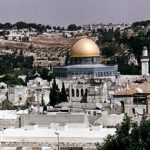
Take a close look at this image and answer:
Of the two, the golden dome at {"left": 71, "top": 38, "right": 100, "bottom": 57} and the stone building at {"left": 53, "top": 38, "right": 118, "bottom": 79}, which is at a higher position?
the golden dome at {"left": 71, "top": 38, "right": 100, "bottom": 57}

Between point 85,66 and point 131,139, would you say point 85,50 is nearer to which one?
point 85,66

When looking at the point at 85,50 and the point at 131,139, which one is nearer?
the point at 131,139

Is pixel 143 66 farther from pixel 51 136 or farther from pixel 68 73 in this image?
pixel 51 136

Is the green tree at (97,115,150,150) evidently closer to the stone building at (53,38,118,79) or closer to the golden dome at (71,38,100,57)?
the stone building at (53,38,118,79)

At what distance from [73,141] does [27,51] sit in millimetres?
88238

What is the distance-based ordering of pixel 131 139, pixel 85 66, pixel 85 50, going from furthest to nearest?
pixel 85 50 < pixel 85 66 < pixel 131 139

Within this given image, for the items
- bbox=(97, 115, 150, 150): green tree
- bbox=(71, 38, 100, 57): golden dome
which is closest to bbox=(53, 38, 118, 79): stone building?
bbox=(71, 38, 100, 57): golden dome

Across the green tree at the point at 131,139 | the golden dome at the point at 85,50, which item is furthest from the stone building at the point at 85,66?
the green tree at the point at 131,139

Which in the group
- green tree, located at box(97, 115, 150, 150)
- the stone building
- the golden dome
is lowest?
green tree, located at box(97, 115, 150, 150)

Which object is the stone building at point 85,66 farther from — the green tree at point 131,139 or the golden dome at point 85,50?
the green tree at point 131,139

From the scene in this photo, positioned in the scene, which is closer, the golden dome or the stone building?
the stone building

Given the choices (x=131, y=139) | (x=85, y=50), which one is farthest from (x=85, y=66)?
(x=131, y=139)

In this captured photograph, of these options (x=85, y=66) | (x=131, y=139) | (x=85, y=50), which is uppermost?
(x=85, y=50)

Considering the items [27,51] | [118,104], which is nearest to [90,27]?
[27,51]
